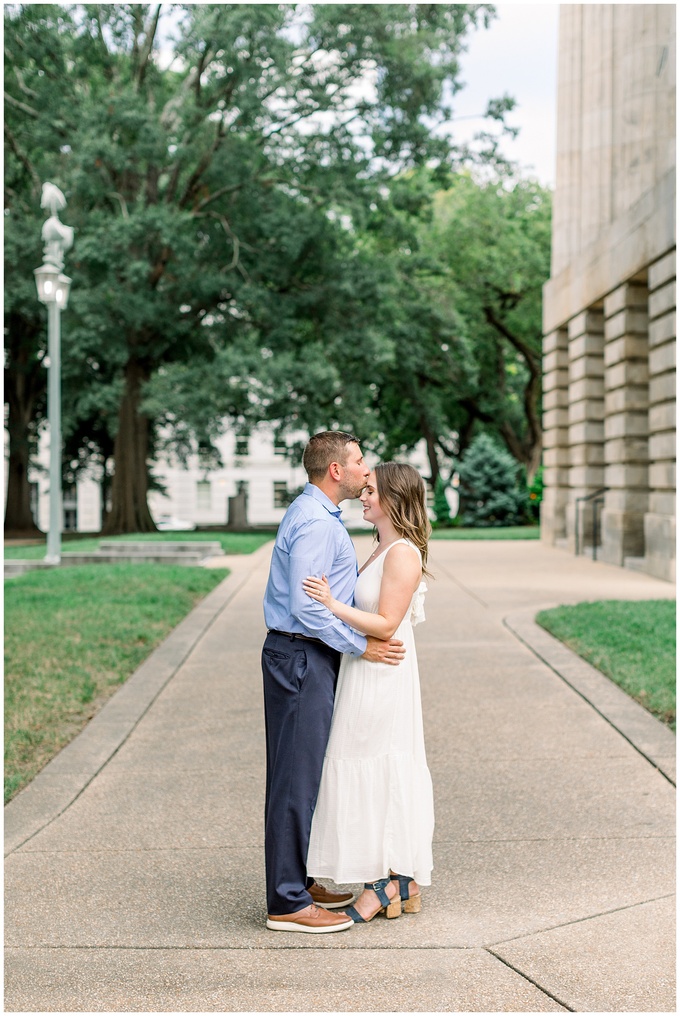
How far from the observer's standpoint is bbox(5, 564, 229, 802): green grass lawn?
7.59 meters

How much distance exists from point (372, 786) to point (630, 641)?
6075 mm

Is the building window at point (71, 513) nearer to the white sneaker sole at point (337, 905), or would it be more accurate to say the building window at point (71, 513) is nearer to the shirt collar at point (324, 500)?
the white sneaker sole at point (337, 905)

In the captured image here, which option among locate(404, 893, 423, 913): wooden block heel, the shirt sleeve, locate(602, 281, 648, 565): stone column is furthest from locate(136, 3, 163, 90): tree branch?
locate(404, 893, 423, 913): wooden block heel

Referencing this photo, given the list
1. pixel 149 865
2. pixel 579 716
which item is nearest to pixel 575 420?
pixel 579 716

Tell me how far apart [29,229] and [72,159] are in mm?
3178

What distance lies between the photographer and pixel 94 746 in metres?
7.32

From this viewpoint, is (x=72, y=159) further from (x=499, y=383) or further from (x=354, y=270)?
(x=499, y=383)

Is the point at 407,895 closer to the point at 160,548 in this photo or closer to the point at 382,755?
the point at 382,755

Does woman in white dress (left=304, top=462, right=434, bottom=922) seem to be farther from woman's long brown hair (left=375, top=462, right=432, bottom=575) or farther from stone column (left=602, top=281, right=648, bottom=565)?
stone column (left=602, top=281, right=648, bottom=565)

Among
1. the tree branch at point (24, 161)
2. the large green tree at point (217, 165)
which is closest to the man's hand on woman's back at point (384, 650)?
the large green tree at point (217, 165)

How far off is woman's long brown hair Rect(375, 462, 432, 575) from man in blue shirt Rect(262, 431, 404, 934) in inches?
4.8

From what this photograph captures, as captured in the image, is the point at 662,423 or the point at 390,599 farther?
the point at 662,423

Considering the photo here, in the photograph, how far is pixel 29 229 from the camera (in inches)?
1270

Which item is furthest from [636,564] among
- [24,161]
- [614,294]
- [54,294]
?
[24,161]
